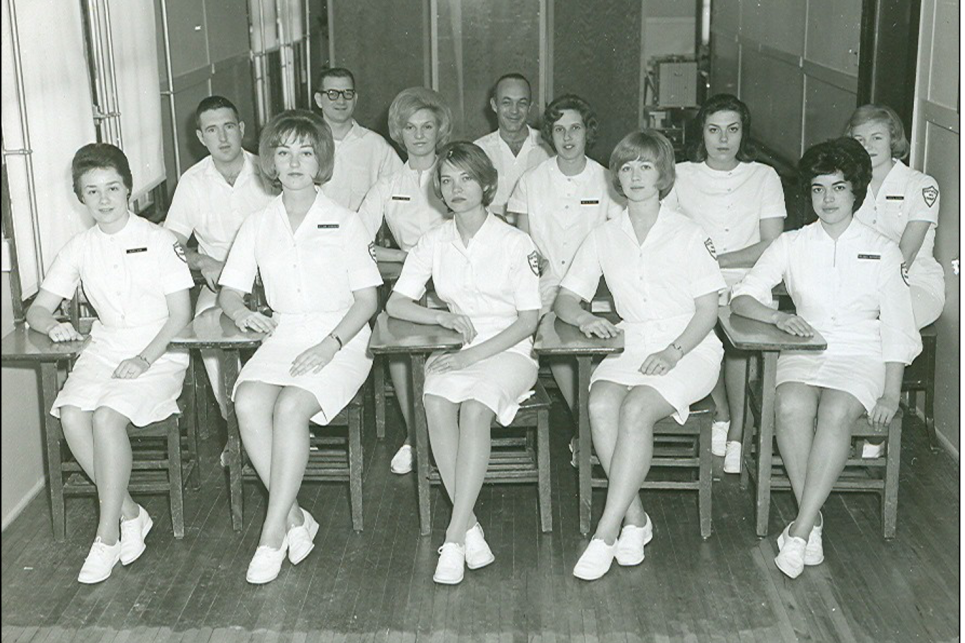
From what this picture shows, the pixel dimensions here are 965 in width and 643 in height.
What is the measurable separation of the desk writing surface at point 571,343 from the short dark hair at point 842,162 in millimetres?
898

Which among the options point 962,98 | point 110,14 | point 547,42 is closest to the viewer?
point 962,98

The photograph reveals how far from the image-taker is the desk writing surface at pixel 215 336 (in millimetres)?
3699

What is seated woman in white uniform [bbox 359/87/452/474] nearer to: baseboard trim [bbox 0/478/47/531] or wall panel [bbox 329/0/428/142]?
baseboard trim [bbox 0/478/47/531]

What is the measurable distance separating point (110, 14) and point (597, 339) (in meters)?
2.98

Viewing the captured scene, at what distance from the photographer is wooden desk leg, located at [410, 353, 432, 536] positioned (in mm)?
3828

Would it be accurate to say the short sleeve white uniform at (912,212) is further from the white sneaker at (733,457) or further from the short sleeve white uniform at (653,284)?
the short sleeve white uniform at (653,284)

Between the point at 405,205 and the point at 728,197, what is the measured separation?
1.45m

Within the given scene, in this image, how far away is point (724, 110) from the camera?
461 centimetres

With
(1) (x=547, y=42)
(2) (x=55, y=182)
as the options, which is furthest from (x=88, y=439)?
(1) (x=547, y=42)

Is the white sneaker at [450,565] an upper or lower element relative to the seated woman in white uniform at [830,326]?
lower

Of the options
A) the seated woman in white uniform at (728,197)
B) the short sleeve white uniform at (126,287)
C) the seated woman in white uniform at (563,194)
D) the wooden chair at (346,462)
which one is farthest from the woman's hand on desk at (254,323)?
the seated woman in white uniform at (728,197)

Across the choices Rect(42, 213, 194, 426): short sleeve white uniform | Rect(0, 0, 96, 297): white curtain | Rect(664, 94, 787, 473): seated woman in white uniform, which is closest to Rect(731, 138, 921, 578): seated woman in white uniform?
Rect(664, 94, 787, 473): seated woman in white uniform

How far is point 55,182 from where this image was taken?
4371 mm

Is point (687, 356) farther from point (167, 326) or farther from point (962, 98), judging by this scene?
point (167, 326)
